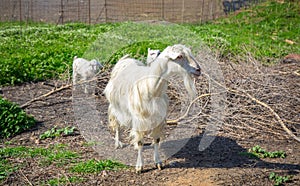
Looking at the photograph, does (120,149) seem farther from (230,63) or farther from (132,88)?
(230,63)

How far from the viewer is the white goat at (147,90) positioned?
499 cm

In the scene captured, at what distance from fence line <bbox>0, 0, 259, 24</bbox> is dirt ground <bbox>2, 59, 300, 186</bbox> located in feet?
36.9

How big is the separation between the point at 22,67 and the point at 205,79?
4657 millimetres

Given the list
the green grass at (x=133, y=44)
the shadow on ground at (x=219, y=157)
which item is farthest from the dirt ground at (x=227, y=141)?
the green grass at (x=133, y=44)

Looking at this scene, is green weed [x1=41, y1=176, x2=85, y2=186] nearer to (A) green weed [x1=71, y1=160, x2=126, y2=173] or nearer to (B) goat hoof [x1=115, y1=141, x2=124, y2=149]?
(A) green weed [x1=71, y1=160, x2=126, y2=173]

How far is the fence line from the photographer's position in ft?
65.7

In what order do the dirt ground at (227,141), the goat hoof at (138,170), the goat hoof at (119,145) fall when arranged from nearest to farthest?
the dirt ground at (227,141), the goat hoof at (138,170), the goat hoof at (119,145)

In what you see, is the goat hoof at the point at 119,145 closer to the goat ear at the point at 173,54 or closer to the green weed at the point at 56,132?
the green weed at the point at 56,132

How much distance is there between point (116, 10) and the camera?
20.7 meters

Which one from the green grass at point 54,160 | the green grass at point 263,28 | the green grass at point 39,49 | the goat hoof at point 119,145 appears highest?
the green grass at point 263,28

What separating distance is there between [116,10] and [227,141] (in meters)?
14.9

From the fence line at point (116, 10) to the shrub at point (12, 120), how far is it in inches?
486

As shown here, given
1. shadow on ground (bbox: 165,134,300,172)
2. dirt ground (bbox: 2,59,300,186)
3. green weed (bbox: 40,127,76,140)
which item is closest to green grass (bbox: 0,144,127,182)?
dirt ground (bbox: 2,59,300,186)

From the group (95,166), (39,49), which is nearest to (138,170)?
(95,166)
